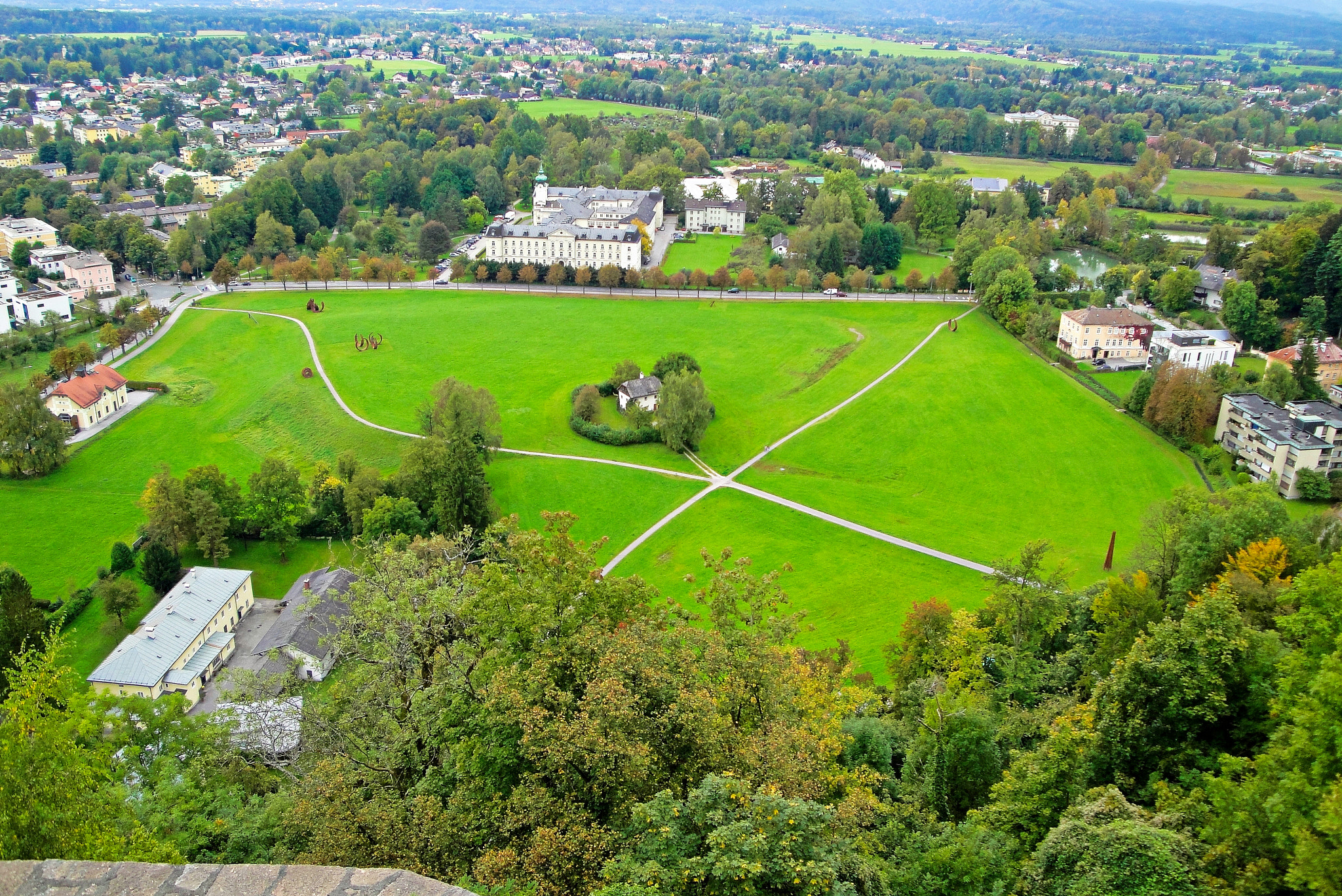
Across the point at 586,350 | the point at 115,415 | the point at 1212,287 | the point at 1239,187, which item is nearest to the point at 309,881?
the point at 115,415

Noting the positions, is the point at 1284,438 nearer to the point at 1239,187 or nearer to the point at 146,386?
the point at 146,386

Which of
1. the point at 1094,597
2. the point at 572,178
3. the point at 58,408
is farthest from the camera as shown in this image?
the point at 572,178

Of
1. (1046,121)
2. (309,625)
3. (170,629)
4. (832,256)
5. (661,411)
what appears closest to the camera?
(170,629)

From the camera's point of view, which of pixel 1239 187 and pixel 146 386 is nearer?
pixel 146 386

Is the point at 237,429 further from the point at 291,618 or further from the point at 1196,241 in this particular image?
the point at 1196,241

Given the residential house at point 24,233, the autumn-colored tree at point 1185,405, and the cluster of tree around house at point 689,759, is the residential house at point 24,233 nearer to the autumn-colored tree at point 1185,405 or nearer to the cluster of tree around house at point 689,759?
the cluster of tree around house at point 689,759

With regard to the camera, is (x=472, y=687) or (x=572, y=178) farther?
(x=572, y=178)

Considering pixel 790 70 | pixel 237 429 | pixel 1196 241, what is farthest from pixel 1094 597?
pixel 790 70
